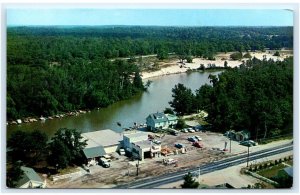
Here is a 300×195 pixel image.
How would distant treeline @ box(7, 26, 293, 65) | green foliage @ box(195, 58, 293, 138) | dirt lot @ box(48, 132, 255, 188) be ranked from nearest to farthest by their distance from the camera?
dirt lot @ box(48, 132, 255, 188) < green foliage @ box(195, 58, 293, 138) < distant treeline @ box(7, 26, 293, 65)

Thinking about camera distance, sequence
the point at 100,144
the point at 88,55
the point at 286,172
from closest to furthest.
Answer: the point at 286,172, the point at 100,144, the point at 88,55

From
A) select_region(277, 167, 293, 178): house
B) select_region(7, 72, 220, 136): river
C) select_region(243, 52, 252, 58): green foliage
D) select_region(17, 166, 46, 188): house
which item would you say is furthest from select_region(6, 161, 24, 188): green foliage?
select_region(243, 52, 252, 58): green foliage

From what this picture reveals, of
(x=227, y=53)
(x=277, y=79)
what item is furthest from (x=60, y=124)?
(x=227, y=53)

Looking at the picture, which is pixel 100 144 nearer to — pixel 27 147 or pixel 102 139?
pixel 102 139

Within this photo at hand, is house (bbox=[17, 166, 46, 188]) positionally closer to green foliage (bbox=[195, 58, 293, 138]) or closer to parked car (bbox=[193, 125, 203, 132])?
parked car (bbox=[193, 125, 203, 132])

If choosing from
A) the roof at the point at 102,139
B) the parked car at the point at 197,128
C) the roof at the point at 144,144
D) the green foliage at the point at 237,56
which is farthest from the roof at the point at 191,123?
the green foliage at the point at 237,56

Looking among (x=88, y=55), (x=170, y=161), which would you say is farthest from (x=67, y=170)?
(x=88, y=55)
